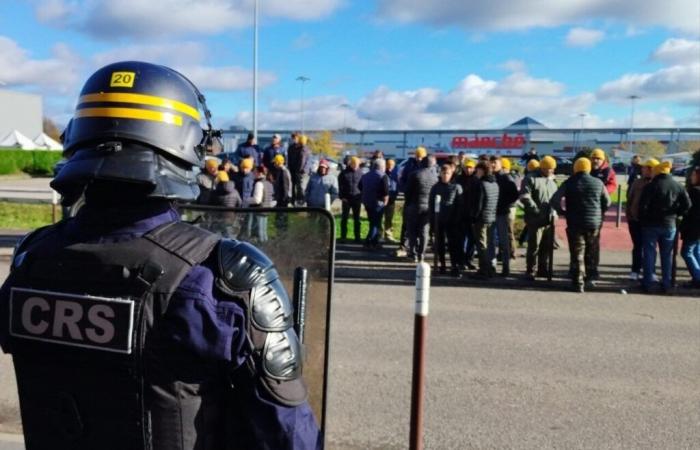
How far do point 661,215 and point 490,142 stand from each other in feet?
280

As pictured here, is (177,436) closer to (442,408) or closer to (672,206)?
(442,408)

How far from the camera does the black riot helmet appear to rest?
157cm

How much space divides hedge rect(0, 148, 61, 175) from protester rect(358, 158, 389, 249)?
35099mm

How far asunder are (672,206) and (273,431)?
9261 millimetres

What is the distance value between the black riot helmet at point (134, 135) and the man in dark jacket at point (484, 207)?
888 centimetres

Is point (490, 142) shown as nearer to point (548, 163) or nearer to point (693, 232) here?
point (548, 163)

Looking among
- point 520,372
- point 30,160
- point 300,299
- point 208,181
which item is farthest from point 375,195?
point 30,160

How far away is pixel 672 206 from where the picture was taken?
9.46 meters

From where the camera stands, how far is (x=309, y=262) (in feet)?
7.62

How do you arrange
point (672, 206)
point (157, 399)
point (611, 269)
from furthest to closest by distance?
1. point (611, 269)
2. point (672, 206)
3. point (157, 399)

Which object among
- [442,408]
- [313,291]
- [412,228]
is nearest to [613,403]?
[442,408]

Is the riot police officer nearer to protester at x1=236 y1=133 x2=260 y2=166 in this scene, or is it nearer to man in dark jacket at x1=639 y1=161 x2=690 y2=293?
man in dark jacket at x1=639 y1=161 x2=690 y2=293

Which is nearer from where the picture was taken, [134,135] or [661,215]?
[134,135]

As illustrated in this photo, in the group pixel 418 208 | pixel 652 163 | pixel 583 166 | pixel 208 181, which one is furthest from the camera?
pixel 418 208
